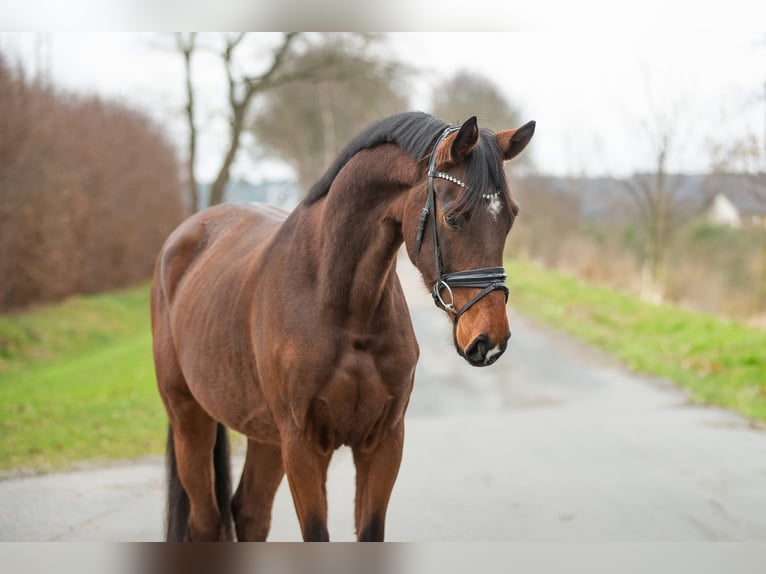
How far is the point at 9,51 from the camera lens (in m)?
9.73

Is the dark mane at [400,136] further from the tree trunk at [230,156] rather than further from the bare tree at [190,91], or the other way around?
the bare tree at [190,91]

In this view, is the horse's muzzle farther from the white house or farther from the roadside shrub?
the roadside shrub

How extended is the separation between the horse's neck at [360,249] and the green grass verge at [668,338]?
546 centimetres

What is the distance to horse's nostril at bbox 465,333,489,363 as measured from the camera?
2.08 m

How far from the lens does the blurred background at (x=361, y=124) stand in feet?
28.7

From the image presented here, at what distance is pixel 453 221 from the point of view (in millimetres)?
2152

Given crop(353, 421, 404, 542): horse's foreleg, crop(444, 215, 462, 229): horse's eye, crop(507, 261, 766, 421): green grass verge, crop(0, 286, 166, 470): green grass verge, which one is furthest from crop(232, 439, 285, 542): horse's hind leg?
crop(507, 261, 766, 421): green grass verge

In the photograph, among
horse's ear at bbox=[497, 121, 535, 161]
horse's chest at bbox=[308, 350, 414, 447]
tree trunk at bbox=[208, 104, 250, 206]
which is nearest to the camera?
horse's ear at bbox=[497, 121, 535, 161]

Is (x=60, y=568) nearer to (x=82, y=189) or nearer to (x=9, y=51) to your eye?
(x=9, y=51)

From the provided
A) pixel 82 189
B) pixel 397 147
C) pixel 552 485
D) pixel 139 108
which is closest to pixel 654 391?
pixel 552 485

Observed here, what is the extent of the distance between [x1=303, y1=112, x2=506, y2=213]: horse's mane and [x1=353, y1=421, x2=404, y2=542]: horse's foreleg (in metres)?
0.81

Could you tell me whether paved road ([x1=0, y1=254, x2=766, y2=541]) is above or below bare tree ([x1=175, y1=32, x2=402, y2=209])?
below

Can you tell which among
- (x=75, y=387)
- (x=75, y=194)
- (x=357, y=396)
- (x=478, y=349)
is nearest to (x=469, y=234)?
(x=478, y=349)

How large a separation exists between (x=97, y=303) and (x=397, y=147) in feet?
37.2
